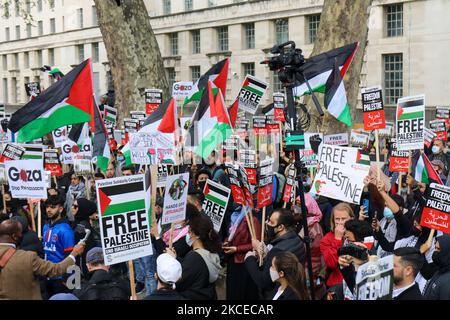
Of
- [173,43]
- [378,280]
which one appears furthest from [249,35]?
[378,280]

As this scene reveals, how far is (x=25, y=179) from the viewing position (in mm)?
8617

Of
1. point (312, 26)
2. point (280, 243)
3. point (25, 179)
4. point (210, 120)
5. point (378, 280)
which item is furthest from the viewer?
point (312, 26)

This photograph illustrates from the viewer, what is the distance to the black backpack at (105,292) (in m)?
5.41

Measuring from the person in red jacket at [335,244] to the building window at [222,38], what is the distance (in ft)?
114

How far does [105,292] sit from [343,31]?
8.74 meters

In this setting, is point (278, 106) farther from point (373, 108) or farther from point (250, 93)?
point (373, 108)

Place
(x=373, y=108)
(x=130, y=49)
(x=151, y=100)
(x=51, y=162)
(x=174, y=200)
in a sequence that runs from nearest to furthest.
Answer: (x=174, y=200), (x=373, y=108), (x=51, y=162), (x=151, y=100), (x=130, y=49)

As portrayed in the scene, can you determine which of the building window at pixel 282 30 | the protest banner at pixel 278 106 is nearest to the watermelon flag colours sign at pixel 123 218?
the protest banner at pixel 278 106

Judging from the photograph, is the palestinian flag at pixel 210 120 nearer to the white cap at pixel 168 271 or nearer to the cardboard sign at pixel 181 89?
the white cap at pixel 168 271

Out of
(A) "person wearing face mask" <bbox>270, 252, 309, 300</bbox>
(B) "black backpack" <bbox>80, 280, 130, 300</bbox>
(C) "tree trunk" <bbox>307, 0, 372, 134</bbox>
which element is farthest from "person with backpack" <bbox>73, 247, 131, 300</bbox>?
(C) "tree trunk" <bbox>307, 0, 372, 134</bbox>

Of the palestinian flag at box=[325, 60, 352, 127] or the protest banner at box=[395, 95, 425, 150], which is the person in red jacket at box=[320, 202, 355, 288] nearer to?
the palestinian flag at box=[325, 60, 352, 127]

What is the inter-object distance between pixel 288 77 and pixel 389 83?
26.3 m

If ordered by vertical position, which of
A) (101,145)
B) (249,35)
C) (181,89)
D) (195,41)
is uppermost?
(195,41)
